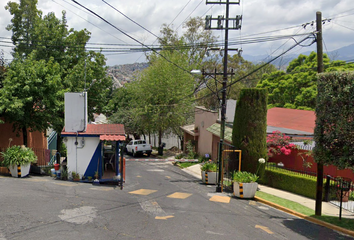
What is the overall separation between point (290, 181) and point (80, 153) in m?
10.3

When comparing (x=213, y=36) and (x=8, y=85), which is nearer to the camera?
(x=8, y=85)

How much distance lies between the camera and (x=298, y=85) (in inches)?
1252

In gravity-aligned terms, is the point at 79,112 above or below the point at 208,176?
above

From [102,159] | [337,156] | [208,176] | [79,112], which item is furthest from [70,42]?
[337,156]

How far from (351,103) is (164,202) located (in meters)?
7.19

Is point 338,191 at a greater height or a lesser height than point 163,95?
lesser

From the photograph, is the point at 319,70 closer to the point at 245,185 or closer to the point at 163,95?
the point at 245,185

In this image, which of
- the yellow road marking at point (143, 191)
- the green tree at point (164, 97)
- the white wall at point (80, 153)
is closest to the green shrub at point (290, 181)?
the yellow road marking at point (143, 191)

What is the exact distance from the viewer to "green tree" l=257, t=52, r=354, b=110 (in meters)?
29.9

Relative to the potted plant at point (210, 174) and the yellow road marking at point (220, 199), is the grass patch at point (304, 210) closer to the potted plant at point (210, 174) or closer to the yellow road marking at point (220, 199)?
the yellow road marking at point (220, 199)

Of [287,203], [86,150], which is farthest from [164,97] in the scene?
[287,203]

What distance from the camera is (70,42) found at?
26.9m

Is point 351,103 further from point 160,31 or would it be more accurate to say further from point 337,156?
point 160,31

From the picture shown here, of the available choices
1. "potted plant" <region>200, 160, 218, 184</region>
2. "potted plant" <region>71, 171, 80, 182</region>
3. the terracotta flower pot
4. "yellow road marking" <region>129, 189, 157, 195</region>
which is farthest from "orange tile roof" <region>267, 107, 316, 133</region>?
"potted plant" <region>71, 171, 80, 182</region>
